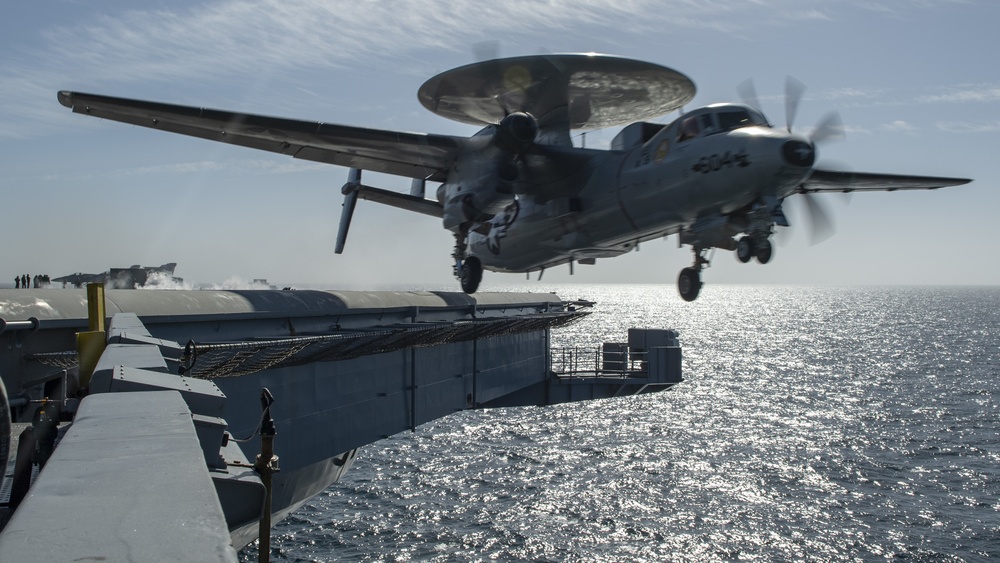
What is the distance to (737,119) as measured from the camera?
18250mm

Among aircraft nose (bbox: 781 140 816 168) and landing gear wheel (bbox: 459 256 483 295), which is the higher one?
aircraft nose (bbox: 781 140 816 168)

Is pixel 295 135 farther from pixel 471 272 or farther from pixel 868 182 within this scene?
pixel 868 182

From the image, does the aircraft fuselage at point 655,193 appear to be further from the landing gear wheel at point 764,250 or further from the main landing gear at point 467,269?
the landing gear wheel at point 764,250

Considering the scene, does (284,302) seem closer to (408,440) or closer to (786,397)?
(408,440)

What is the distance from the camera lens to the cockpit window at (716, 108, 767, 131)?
1809 cm

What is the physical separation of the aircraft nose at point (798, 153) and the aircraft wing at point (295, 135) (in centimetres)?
1050

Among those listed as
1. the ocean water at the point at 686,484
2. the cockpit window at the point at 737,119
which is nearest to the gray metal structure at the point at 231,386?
the ocean water at the point at 686,484

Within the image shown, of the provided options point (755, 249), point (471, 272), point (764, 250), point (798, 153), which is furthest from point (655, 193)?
point (471, 272)

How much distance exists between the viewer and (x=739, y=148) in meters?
17.3

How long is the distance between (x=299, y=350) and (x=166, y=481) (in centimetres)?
A: 1340

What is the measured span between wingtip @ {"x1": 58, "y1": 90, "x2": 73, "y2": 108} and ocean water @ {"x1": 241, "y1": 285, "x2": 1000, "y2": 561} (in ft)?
49.7

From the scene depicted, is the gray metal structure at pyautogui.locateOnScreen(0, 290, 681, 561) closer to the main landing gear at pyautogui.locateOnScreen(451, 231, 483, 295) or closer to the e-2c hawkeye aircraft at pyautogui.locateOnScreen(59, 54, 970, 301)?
the main landing gear at pyautogui.locateOnScreen(451, 231, 483, 295)

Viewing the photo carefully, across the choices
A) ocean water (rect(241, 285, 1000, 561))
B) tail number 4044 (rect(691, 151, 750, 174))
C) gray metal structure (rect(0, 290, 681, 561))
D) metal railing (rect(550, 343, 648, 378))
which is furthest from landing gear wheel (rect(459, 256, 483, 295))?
tail number 4044 (rect(691, 151, 750, 174))

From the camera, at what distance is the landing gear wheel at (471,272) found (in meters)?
27.2
